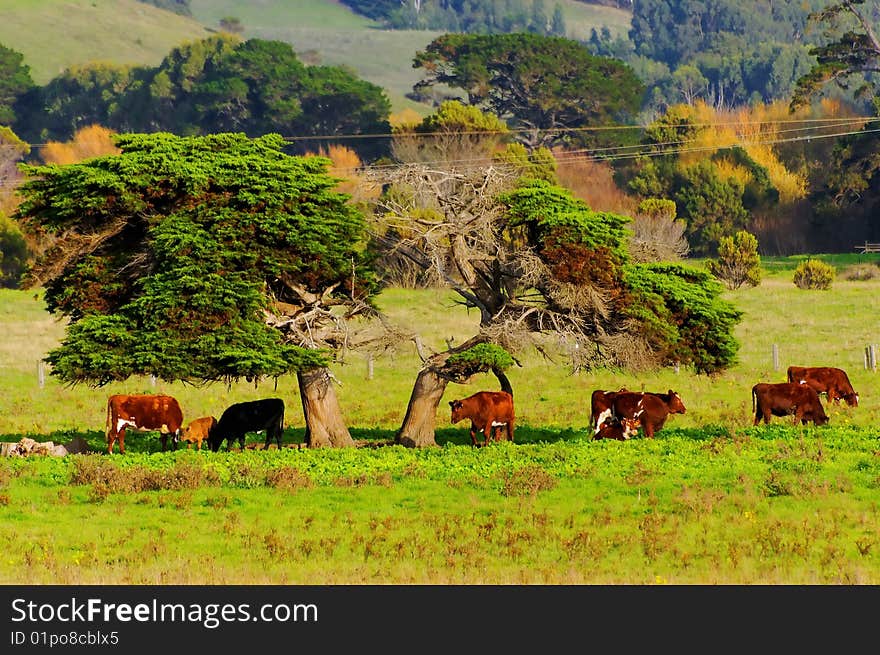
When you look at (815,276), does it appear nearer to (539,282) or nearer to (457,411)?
(539,282)

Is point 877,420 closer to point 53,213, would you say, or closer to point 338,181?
point 338,181

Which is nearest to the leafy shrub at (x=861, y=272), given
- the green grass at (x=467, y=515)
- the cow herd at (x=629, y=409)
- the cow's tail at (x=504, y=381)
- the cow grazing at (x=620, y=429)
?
the cow herd at (x=629, y=409)

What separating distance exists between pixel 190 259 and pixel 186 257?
0.30 ft

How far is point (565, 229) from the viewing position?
113 ft

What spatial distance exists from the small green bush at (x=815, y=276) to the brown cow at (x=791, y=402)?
5009cm

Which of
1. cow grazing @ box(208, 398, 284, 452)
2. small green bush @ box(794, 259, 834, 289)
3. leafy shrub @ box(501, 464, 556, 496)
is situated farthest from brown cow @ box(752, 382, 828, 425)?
small green bush @ box(794, 259, 834, 289)

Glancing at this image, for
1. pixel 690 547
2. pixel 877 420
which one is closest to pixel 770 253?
pixel 877 420

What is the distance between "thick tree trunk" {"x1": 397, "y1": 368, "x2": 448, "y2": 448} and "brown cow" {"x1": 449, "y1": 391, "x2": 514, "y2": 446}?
0.80 metres

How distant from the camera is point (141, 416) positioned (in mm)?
35312

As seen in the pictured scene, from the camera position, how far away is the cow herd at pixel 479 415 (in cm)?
3525

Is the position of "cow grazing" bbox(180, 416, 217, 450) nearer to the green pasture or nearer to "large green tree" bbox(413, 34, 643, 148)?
the green pasture

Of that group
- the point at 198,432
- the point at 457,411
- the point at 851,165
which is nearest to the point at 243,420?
the point at 198,432

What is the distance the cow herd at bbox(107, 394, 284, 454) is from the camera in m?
35.1
